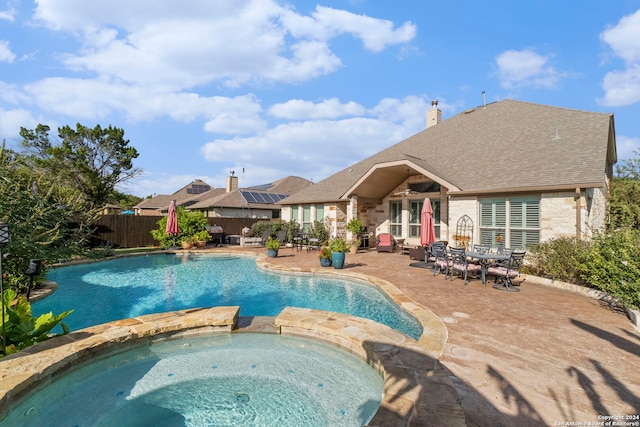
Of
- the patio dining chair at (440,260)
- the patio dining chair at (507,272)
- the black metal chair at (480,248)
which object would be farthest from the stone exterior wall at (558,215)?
the patio dining chair at (440,260)

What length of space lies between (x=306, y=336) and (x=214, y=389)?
1934 mm

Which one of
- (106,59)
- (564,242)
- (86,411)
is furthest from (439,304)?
(106,59)

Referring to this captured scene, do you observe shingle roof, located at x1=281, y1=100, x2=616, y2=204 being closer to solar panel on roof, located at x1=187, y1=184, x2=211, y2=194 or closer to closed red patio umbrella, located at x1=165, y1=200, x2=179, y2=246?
closed red patio umbrella, located at x1=165, y1=200, x2=179, y2=246

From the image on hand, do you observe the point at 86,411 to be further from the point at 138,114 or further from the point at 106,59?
the point at 138,114

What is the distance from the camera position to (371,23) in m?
11.6

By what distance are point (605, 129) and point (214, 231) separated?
75.3 ft

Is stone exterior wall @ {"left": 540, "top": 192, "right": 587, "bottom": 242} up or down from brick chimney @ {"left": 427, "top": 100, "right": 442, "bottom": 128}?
down

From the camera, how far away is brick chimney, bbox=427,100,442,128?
2156cm

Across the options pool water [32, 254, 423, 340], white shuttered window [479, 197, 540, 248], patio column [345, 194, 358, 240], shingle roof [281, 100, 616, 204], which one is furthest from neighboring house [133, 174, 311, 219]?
white shuttered window [479, 197, 540, 248]

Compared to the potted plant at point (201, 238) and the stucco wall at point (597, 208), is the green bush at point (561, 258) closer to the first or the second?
the stucco wall at point (597, 208)

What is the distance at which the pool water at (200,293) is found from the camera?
751cm

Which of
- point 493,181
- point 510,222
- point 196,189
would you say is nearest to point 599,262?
point 510,222

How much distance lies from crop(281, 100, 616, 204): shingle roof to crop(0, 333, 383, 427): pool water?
10.4m

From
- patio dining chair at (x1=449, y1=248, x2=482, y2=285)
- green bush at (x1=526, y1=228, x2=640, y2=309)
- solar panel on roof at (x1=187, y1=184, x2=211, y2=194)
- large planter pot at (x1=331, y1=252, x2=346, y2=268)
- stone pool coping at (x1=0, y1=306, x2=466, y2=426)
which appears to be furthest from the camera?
solar panel on roof at (x1=187, y1=184, x2=211, y2=194)
